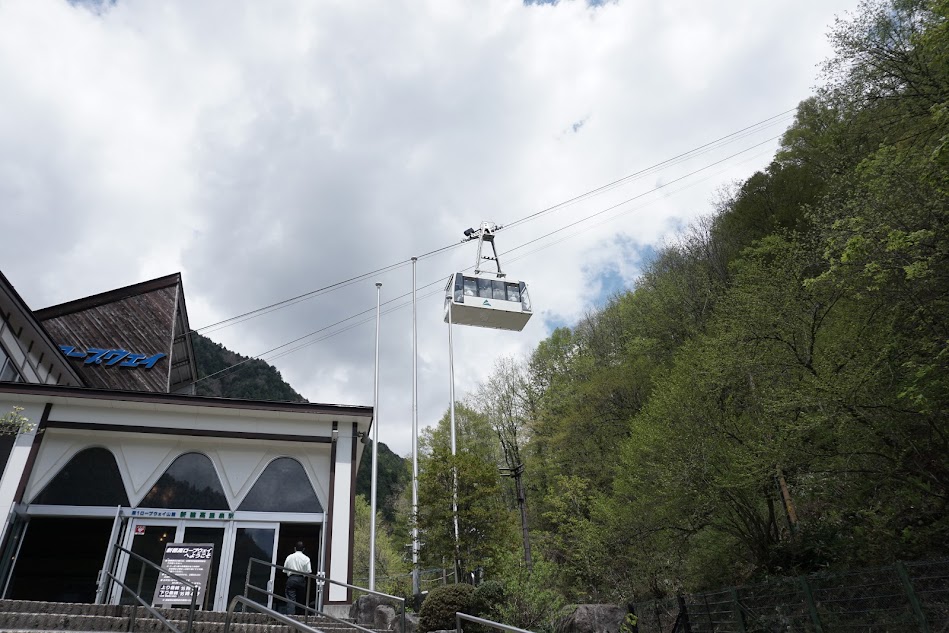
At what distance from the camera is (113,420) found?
14.2 metres

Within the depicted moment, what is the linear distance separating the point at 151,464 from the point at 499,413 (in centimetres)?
2639

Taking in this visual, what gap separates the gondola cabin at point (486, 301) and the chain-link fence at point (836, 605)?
12.8 m

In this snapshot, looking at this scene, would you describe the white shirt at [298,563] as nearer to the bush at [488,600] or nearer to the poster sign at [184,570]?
the poster sign at [184,570]

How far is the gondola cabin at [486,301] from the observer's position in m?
25.3

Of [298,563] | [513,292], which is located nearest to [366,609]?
[298,563]

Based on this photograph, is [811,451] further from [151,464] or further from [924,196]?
[151,464]

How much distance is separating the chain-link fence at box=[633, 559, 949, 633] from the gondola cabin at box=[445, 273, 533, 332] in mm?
12761

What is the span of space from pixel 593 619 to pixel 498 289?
43.1 ft

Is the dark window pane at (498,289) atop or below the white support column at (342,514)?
atop

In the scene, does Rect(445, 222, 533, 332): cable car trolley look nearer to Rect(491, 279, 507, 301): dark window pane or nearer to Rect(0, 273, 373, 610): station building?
Rect(491, 279, 507, 301): dark window pane

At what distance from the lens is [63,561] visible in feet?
54.5

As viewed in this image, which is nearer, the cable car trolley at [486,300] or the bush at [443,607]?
the bush at [443,607]

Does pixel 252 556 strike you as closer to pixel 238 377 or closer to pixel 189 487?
pixel 189 487

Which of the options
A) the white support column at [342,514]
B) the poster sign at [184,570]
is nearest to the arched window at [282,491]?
the white support column at [342,514]
